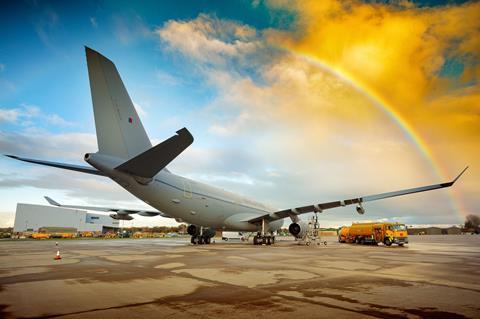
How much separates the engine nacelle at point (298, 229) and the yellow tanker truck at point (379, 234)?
7.16 metres

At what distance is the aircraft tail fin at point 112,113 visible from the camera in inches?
540

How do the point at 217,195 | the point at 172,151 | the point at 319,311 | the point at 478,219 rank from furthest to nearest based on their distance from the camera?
the point at 478,219, the point at 217,195, the point at 172,151, the point at 319,311

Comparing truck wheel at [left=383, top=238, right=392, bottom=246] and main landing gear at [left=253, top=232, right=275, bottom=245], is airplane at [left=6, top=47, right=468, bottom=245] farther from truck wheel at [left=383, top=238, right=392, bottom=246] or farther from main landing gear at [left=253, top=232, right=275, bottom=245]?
truck wheel at [left=383, top=238, right=392, bottom=246]

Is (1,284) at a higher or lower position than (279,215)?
lower

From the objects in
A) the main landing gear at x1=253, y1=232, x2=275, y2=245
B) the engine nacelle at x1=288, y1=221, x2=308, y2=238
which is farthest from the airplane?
the main landing gear at x1=253, y1=232, x2=275, y2=245

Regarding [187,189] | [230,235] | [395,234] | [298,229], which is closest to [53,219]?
[230,235]

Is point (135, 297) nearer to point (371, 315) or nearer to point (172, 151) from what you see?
point (371, 315)

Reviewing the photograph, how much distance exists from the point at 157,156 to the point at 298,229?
21080 mm

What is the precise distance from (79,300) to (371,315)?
5.37 m

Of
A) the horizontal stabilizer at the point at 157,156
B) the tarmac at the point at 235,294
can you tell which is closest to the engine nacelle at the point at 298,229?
the horizontal stabilizer at the point at 157,156

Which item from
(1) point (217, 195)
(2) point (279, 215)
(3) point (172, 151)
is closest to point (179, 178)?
(1) point (217, 195)

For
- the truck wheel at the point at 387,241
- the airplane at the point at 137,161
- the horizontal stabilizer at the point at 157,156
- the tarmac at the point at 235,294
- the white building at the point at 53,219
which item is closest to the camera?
the tarmac at the point at 235,294

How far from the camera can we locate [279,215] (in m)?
29.4

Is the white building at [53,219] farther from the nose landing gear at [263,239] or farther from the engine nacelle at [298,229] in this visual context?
the engine nacelle at [298,229]
